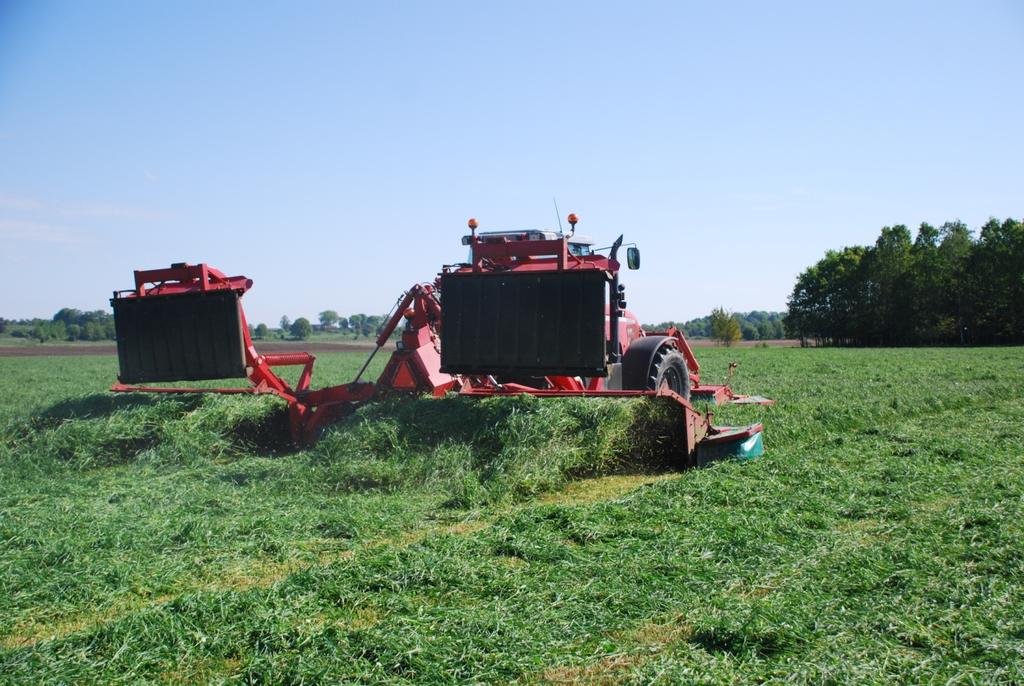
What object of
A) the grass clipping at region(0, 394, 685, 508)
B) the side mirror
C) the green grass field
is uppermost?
the side mirror

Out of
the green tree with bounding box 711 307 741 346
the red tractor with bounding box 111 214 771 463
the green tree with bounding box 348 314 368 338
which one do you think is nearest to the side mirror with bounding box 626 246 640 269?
the red tractor with bounding box 111 214 771 463

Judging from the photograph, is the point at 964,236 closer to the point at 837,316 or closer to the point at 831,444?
the point at 837,316

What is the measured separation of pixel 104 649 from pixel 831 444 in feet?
29.3

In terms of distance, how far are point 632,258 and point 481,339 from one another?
7.54 ft

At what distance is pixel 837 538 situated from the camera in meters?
5.82

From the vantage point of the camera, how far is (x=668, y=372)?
1070cm

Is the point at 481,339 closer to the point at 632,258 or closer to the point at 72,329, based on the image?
the point at 632,258

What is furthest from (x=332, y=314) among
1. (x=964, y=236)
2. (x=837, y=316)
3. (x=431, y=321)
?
(x=431, y=321)

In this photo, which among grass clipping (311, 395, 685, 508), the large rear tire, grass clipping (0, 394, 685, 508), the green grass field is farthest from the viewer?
the large rear tire

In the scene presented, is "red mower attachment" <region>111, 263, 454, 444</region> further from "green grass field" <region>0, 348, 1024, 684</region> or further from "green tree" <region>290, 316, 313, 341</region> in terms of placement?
"green tree" <region>290, 316, 313, 341</region>

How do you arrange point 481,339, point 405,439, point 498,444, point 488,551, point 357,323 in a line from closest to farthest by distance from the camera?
point 488,551 < point 498,444 < point 405,439 < point 481,339 < point 357,323

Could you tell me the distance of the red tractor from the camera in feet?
29.7

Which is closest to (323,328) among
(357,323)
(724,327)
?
(357,323)

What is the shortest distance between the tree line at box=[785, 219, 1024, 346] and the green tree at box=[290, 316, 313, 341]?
4938 cm
